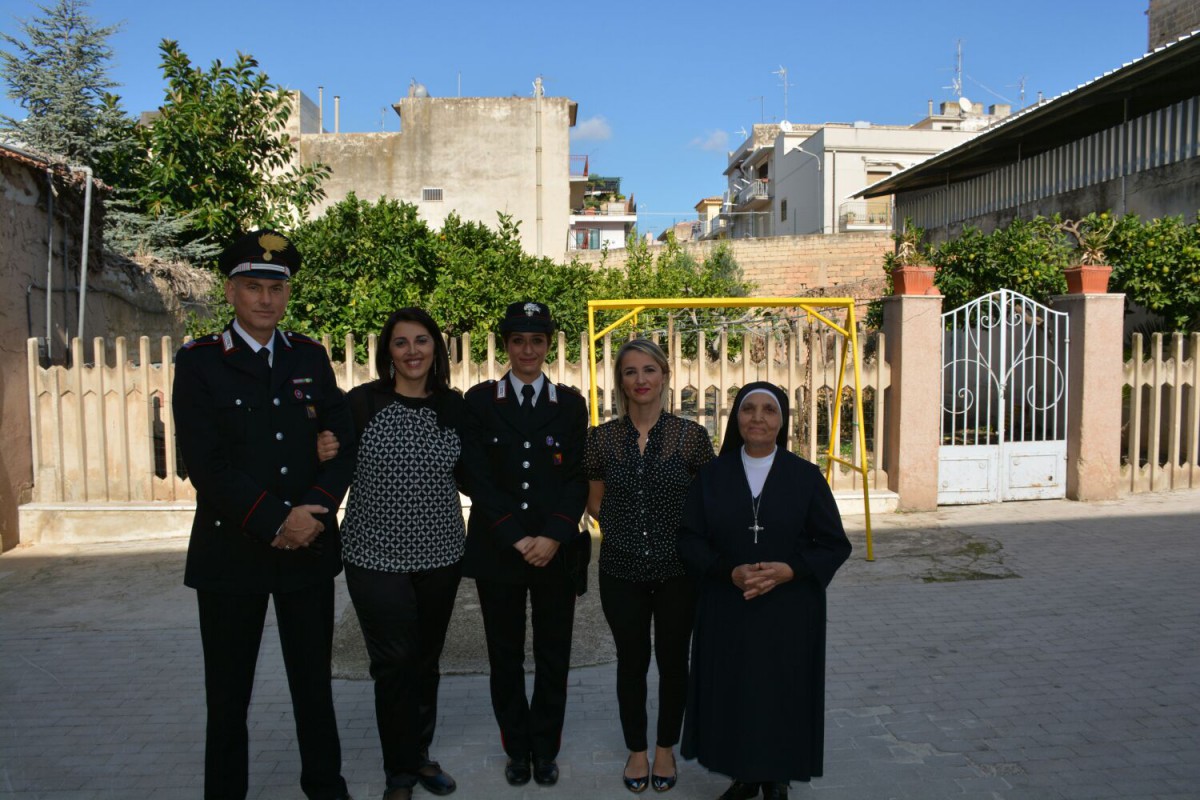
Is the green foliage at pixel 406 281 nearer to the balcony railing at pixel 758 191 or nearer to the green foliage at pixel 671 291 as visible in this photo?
the green foliage at pixel 671 291

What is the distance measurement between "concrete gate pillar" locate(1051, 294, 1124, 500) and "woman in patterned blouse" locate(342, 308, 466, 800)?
7174 millimetres

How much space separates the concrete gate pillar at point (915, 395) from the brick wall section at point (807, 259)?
16.7 m

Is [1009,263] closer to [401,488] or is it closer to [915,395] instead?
[915,395]

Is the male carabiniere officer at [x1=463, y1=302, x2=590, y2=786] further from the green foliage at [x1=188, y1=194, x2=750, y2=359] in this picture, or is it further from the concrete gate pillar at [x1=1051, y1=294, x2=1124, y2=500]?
the concrete gate pillar at [x1=1051, y1=294, x2=1124, y2=500]

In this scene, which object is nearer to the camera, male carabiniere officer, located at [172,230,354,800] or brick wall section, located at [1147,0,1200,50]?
male carabiniere officer, located at [172,230,354,800]

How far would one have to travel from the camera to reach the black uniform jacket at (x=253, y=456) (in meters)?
3.19

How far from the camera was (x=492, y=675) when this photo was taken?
374 centimetres

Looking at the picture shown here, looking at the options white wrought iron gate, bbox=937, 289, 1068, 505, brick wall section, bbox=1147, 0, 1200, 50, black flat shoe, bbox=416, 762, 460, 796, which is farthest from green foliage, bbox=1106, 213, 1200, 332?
brick wall section, bbox=1147, 0, 1200, 50

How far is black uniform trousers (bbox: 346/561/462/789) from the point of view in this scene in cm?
344

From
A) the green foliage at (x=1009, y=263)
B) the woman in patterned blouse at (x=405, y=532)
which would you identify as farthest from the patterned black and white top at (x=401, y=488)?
the green foliage at (x=1009, y=263)

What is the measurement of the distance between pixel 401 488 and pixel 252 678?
850mm

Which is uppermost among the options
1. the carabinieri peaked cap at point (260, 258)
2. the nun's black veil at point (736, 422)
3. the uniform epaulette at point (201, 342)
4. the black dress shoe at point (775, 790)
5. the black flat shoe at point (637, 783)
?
the carabinieri peaked cap at point (260, 258)

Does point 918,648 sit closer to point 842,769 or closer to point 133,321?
point 842,769

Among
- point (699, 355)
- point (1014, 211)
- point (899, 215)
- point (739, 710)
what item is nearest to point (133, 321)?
point (699, 355)
